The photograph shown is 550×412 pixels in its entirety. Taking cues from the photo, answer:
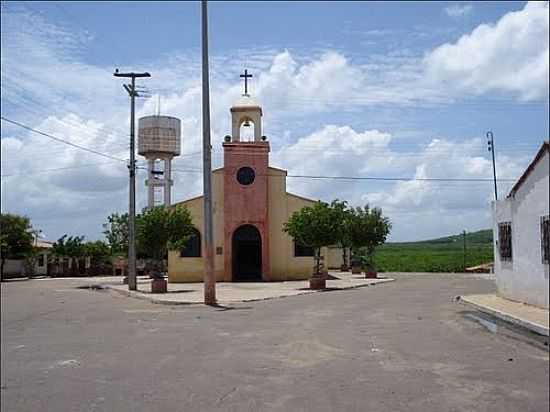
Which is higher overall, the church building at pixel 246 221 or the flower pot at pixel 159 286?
the church building at pixel 246 221

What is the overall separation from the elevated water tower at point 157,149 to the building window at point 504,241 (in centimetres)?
1356

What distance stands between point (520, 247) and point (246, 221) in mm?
25525

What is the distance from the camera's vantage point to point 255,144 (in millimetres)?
38469

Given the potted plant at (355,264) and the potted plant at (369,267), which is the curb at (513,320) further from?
the potted plant at (355,264)

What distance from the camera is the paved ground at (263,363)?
23.5 ft

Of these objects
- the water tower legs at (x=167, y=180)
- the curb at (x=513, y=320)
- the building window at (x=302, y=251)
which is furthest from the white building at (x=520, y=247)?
the building window at (x=302, y=251)

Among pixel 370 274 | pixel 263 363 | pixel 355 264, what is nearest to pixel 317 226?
pixel 370 274

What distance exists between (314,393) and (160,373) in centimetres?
225

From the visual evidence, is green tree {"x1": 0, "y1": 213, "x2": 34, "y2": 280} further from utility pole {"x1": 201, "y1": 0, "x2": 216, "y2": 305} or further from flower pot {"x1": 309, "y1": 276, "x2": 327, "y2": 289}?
flower pot {"x1": 309, "y1": 276, "x2": 327, "y2": 289}

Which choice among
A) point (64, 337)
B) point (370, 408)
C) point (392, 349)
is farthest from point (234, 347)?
point (370, 408)

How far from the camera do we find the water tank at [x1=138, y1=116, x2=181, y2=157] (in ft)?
95.4

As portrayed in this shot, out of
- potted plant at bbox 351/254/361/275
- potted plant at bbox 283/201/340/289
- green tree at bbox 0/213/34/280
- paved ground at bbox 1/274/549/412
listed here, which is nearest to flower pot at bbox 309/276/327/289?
potted plant at bbox 283/201/340/289

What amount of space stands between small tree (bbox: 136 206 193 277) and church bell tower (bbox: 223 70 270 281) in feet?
27.1

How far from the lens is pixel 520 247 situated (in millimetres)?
13969
